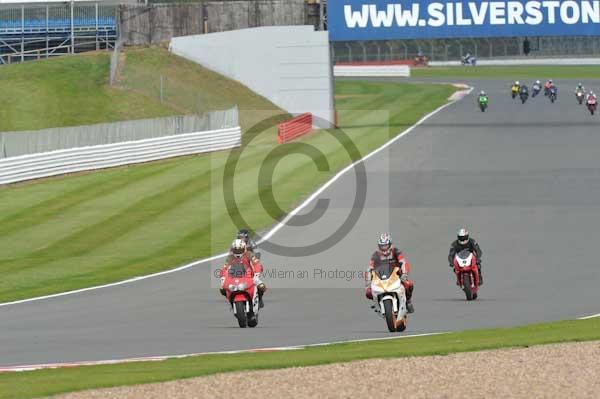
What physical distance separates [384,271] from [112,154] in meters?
30.7

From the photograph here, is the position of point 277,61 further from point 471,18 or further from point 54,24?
point 54,24

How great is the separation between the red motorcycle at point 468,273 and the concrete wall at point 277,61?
137 feet

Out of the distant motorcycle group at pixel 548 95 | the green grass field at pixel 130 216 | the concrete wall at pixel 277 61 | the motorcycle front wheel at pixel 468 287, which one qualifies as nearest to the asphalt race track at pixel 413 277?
the motorcycle front wheel at pixel 468 287

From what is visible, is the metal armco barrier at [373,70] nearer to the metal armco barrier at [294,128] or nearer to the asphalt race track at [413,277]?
the metal armco barrier at [294,128]

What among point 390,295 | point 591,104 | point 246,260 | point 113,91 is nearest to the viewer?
point 390,295

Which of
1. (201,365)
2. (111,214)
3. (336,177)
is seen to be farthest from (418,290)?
(336,177)

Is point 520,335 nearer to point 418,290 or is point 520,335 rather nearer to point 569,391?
point 569,391

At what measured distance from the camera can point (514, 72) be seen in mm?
125625

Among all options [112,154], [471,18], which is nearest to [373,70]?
[471,18]

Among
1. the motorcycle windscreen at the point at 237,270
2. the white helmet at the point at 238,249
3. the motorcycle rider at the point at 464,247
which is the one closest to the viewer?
the motorcycle windscreen at the point at 237,270

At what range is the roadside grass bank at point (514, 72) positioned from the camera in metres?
118

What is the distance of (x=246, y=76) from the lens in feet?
235

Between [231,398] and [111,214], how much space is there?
2401 centimetres

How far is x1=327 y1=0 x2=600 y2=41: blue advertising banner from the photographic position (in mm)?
60250
